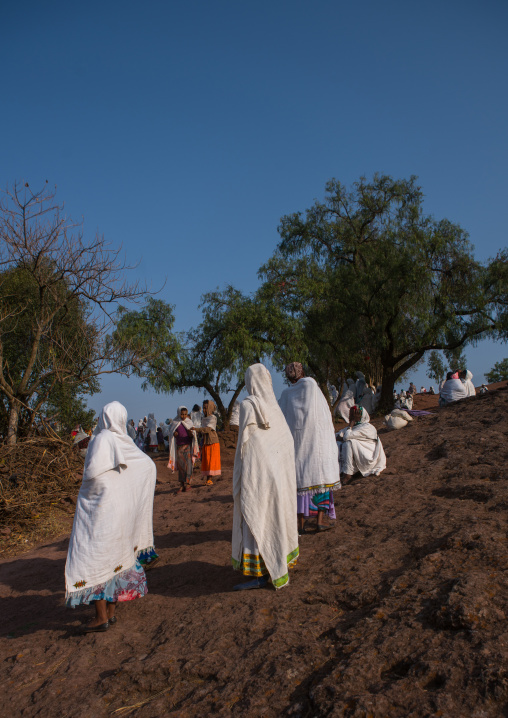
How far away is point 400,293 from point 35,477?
1346 cm

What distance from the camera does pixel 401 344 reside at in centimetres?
1928

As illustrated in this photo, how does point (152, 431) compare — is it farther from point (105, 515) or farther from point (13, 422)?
point (105, 515)

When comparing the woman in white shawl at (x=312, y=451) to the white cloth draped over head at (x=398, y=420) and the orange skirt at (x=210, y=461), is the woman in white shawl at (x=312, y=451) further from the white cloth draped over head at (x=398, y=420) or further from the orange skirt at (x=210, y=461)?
the white cloth draped over head at (x=398, y=420)

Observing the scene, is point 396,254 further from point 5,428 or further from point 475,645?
point 475,645

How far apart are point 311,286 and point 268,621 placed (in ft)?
55.0

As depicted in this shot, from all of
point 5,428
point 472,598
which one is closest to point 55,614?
point 472,598

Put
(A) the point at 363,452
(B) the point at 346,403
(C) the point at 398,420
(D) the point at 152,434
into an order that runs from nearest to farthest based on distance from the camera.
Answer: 1. (A) the point at 363,452
2. (C) the point at 398,420
3. (B) the point at 346,403
4. (D) the point at 152,434

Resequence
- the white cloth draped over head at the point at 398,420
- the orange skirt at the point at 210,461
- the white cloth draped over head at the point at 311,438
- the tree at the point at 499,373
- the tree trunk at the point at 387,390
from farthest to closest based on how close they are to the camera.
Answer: the tree at the point at 499,373
the tree trunk at the point at 387,390
the white cloth draped over head at the point at 398,420
the orange skirt at the point at 210,461
the white cloth draped over head at the point at 311,438

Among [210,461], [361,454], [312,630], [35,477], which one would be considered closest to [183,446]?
[210,461]

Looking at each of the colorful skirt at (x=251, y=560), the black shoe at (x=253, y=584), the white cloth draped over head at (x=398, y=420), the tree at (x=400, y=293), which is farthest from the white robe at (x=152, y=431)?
the colorful skirt at (x=251, y=560)

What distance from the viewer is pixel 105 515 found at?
4215 mm

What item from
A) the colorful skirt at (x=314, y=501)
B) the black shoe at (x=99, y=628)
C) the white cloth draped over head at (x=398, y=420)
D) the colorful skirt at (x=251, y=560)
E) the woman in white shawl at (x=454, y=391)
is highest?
the woman in white shawl at (x=454, y=391)

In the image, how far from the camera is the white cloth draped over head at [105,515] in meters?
4.12

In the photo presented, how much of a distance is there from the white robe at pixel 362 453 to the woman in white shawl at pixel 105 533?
170 inches
